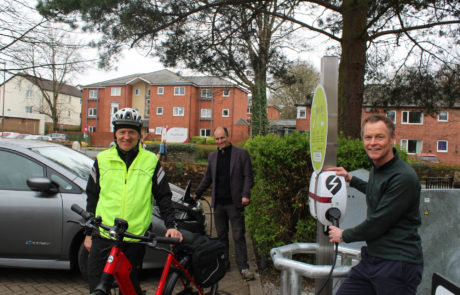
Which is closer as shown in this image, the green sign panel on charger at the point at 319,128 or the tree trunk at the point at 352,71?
the green sign panel on charger at the point at 319,128

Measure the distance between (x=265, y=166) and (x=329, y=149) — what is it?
1.87m

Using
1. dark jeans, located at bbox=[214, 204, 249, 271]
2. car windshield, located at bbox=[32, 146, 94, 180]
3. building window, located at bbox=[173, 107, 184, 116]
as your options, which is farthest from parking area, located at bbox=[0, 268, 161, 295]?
building window, located at bbox=[173, 107, 184, 116]

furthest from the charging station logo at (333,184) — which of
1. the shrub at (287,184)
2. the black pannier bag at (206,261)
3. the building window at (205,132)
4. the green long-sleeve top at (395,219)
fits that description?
the building window at (205,132)

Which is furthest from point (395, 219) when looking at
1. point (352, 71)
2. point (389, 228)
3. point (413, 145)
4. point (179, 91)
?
point (179, 91)

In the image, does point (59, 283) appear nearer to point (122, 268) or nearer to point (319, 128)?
point (122, 268)

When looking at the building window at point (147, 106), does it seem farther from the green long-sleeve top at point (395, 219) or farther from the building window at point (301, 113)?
the green long-sleeve top at point (395, 219)

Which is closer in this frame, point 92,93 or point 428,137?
point 428,137

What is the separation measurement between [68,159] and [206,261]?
3032mm

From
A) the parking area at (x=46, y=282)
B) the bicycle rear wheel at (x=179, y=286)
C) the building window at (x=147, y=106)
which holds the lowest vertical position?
the parking area at (x=46, y=282)

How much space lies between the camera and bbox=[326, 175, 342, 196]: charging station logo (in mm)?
2450

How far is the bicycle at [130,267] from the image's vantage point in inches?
92.0

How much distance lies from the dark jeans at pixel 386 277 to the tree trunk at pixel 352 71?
4632 mm

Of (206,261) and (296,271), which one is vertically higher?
(296,271)

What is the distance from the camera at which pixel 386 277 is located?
201cm
